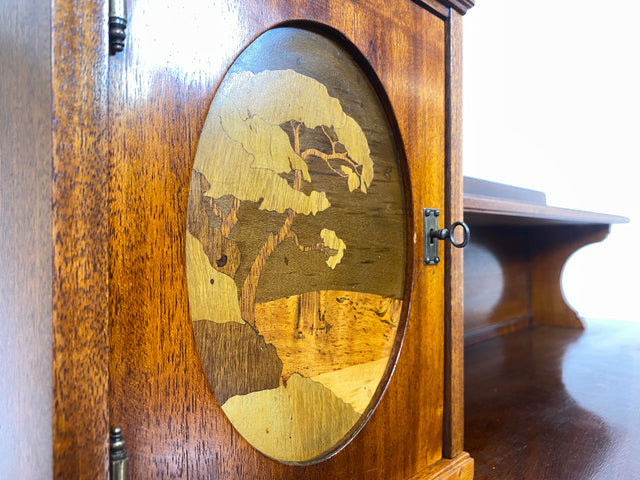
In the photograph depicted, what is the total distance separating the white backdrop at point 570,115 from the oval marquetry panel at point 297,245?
2569 mm

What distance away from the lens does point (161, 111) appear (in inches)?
14.4

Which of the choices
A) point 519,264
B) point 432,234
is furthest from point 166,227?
point 519,264

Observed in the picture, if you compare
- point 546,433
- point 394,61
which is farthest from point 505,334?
point 394,61

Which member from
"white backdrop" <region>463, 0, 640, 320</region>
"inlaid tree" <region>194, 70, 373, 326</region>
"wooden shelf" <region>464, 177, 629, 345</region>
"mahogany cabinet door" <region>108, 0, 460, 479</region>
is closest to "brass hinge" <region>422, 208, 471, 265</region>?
"inlaid tree" <region>194, 70, 373, 326</region>

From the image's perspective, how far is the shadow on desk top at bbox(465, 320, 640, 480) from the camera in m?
0.77

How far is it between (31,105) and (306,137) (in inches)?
9.8

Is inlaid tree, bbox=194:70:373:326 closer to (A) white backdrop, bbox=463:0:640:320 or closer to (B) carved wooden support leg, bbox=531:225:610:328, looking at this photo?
(B) carved wooden support leg, bbox=531:225:610:328

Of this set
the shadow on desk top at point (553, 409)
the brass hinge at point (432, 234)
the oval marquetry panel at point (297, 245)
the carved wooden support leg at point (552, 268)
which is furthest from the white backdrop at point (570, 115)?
the oval marquetry panel at point (297, 245)

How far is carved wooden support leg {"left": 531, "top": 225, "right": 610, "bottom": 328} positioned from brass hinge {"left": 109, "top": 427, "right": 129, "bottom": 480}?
2076mm

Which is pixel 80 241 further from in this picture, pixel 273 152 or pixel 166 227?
pixel 273 152

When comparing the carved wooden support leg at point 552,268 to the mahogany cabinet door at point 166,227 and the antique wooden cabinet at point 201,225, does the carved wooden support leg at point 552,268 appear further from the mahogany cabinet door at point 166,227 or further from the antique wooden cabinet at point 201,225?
the mahogany cabinet door at point 166,227

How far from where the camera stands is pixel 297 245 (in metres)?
0.50

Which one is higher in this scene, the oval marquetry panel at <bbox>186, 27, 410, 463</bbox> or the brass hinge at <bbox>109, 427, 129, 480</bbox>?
the oval marquetry panel at <bbox>186, 27, 410, 463</bbox>

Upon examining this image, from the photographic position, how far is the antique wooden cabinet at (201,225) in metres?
0.32
